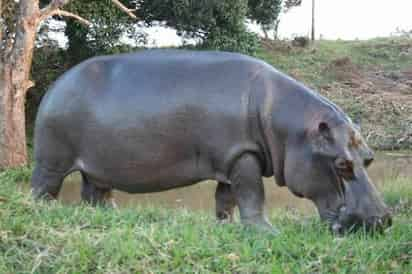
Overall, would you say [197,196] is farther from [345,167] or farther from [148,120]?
[345,167]

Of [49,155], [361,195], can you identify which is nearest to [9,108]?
[49,155]

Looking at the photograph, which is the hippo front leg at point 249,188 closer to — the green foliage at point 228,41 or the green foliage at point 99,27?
the green foliage at point 99,27

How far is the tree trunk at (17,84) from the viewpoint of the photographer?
398 inches

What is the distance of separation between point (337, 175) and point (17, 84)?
7.82m

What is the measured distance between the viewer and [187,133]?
411cm

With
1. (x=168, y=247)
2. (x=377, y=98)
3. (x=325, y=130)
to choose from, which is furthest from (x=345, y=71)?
(x=168, y=247)

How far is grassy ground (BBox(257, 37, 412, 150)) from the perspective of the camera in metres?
15.5

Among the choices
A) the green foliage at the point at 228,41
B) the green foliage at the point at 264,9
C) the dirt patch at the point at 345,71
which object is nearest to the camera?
the green foliage at the point at 228,41

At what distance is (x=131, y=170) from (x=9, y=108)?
692 centimetres

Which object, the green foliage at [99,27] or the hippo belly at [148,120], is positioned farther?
the green foliage at [99,27]

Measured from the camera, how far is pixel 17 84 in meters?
10.5

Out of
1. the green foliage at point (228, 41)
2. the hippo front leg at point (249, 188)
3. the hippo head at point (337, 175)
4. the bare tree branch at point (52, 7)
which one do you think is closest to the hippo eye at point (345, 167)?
the hippo head at point (337, 175)

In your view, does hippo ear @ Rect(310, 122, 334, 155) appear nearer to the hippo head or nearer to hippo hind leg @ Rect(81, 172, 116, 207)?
the hippo head

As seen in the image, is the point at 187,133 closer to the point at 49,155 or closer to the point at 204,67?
the point at 204,67
